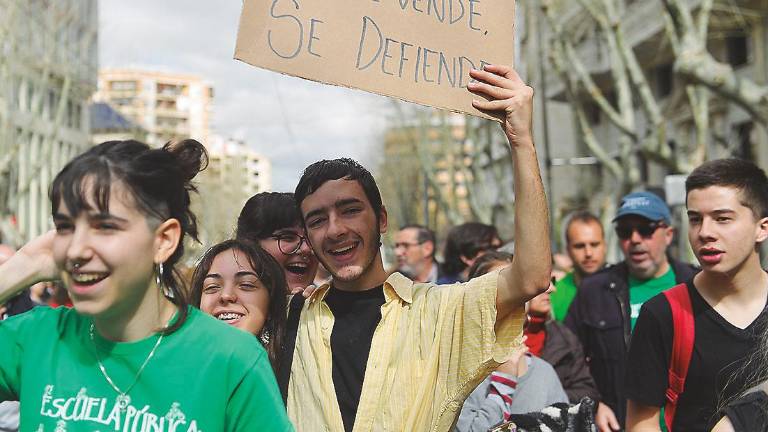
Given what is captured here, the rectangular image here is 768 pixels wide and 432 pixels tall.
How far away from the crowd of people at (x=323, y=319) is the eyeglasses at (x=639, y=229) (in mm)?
1096

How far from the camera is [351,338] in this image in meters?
3.05

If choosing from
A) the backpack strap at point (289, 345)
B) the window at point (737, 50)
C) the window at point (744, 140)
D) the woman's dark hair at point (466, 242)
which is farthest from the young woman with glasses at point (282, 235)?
the window at point (737, 50)

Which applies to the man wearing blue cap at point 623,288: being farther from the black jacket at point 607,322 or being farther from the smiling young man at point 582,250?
the smiling young man at point 582,250

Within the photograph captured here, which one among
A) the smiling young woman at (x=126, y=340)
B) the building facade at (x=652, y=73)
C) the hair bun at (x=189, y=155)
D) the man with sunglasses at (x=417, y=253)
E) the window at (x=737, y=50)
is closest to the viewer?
the smiling young woman at (x=126, y=340)

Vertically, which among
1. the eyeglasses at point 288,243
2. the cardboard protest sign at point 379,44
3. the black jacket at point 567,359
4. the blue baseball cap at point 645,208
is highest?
the cardboard protest sign at point 379,44

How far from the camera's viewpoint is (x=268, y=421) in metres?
2.21

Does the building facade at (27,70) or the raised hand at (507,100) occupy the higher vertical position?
the building facade at (27,70)

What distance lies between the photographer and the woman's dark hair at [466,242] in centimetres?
688

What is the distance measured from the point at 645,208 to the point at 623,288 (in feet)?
1.62

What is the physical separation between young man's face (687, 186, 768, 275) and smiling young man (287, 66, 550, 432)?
38.8 inches

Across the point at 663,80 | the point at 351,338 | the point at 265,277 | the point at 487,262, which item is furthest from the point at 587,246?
the point at 663,80

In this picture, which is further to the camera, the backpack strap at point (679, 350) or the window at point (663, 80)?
the window at point (663, 80)

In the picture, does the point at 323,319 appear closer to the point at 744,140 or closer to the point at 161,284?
the point at 161,284

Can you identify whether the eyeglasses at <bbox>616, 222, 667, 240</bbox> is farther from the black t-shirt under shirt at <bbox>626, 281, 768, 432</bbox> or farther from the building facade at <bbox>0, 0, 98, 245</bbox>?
the building facade at <bbox>0, 0, 98, 245</bbox>
